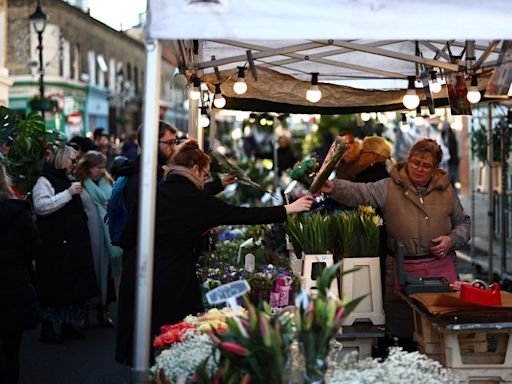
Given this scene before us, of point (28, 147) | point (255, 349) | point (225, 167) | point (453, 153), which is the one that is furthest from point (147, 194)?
point (453, 153)

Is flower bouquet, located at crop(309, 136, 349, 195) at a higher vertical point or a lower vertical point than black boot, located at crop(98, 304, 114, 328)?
higher

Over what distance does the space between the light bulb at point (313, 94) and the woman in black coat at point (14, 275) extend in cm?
302

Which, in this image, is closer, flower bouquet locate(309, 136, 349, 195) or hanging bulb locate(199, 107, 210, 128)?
flower bouquet locate(309, 136, 349, 195)

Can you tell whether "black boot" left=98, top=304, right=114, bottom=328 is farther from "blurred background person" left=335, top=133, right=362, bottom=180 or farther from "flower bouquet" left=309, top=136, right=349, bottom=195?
"flower bouquet" left=309, top=136, right=349, bottom=195

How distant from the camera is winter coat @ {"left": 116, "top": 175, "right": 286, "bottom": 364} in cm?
569

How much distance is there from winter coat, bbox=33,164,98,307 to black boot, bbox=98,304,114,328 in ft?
2.86

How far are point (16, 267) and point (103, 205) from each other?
3.71 meters

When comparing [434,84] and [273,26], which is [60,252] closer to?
[434,84]

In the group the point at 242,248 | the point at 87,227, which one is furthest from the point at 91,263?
the point at 242,248

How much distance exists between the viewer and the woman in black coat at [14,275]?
6.01 metres

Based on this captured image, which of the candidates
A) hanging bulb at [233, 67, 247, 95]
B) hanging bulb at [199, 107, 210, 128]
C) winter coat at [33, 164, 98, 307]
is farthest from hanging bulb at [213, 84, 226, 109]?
winter coat at [33, 164, 98, 307]

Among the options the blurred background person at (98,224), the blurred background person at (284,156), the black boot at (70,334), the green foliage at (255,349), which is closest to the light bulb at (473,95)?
the blurred background person at (98,224)

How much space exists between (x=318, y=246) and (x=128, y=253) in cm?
120

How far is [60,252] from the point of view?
30.0 ft
